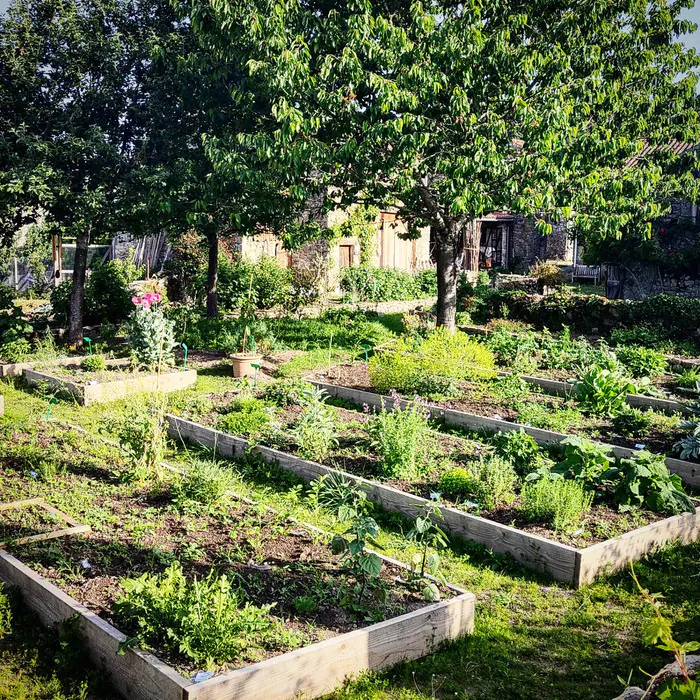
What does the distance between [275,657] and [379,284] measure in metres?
18.1

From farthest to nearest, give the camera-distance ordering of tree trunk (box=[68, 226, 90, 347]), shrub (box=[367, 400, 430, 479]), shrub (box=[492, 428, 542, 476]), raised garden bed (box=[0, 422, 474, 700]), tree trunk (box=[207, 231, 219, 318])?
tree trunk (box=[207, 231, 219, 318]) → tree trunk (box=[68, 226, 90, 347]) → shrub (box=[492, 428, 542, 476]) → shrub (box=[367, 400, 430, 479]) → raised garden bed (box=[0, 422, 474, 700])

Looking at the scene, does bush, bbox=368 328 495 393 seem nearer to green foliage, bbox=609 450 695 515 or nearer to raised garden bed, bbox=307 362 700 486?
raised garden bed, bbox=307 362 700 486

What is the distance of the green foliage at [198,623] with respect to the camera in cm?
371

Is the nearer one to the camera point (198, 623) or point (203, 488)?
point (198, 623)

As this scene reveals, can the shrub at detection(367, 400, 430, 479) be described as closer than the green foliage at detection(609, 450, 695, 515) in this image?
No

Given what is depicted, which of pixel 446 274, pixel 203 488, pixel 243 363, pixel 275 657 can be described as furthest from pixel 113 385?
pixel 275 657

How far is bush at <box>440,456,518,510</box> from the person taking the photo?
6.11m

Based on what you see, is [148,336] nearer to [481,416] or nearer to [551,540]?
[481,416]

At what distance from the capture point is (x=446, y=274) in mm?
13531

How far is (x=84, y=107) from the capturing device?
42.7 ft

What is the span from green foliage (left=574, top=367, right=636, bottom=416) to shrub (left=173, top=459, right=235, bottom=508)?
4963 mm

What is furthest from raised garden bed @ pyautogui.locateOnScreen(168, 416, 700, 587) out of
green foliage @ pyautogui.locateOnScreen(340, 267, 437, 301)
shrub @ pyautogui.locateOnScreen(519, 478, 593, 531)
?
green foliage @ pyautogui.locateOnScreen(340, 267, 437, 301)

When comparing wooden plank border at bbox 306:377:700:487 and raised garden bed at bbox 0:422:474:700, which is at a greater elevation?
wooden plank border at bbox 306:377:700:487

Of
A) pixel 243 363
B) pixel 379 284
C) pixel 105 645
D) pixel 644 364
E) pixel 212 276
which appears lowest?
pixel 105 645
